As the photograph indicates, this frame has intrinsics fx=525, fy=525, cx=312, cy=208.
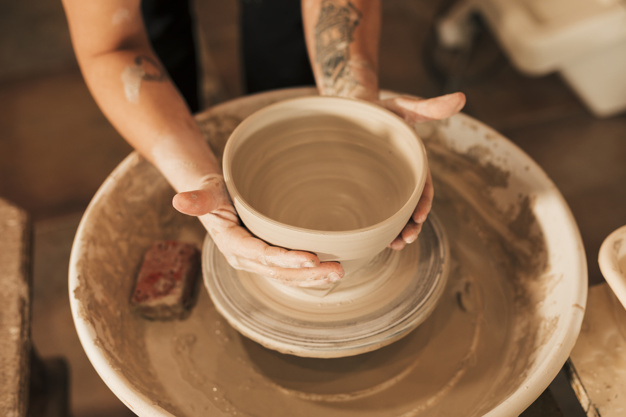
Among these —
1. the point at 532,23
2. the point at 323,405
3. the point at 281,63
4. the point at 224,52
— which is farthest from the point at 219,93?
the point at 323,405

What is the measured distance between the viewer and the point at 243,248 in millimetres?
900

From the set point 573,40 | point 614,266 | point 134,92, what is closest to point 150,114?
point 134,92

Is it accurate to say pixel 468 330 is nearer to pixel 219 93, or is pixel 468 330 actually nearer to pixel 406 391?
pixel 406 391

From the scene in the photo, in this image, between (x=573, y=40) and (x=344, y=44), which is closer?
(x=344, y=44)

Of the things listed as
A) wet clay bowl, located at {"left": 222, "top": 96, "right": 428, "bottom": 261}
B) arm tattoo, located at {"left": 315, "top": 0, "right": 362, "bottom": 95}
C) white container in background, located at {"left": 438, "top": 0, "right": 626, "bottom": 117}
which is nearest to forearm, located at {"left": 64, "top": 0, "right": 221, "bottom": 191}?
wet clay bowl, located at {"left": 222, "top": 96, "right": 428, "bottom": 261}

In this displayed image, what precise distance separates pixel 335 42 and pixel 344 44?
0.02 meters

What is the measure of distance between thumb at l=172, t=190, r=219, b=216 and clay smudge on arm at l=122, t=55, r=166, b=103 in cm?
37

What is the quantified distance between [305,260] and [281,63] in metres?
0.99

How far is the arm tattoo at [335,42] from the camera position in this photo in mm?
1192

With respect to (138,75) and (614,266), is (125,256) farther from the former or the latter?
(614,266)

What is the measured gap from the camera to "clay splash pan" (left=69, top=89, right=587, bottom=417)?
0.96 m

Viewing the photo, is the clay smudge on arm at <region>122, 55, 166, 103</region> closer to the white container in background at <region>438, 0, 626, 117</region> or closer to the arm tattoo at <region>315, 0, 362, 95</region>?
the arm tattoo at <region>315, 0, 362, 95</region>

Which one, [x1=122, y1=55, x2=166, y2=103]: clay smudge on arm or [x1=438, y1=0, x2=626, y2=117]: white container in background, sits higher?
[x1=122, y1=55, x2=166, y2=103]: clay smudge on arm

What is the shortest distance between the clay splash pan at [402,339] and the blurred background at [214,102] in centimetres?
74
